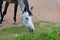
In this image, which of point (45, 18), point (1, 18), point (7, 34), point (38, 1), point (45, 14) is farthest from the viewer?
point (38, 1)

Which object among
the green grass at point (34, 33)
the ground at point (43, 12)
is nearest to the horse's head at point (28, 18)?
the green grass at point (34, 33)

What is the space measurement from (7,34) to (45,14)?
124 inches

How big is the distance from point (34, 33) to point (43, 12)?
13.1ft

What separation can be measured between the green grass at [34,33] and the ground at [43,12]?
0.64 metres

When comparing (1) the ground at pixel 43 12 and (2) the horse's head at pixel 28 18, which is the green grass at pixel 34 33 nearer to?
(2) the horse's head at pixel 28 18

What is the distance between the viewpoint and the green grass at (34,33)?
20.5 ft

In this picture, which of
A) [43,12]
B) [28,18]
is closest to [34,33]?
[28,18]

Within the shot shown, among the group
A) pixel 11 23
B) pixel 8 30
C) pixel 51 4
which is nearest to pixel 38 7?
pixel 51 4

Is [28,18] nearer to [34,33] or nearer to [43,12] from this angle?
[34,33]

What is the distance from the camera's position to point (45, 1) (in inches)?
495

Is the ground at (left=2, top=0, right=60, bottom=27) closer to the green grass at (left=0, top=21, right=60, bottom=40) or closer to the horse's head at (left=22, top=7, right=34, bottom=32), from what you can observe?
the green grass at (left=0, top=21, right=60, bottom=40)

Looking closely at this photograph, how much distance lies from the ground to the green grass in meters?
0.64

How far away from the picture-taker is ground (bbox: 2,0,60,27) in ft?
29.7

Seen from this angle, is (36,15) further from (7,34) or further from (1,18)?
(7,34)
